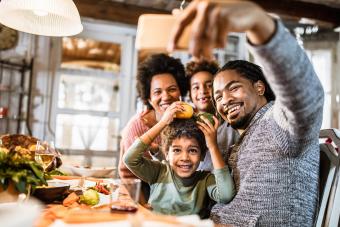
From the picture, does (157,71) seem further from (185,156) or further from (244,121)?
(244,121)

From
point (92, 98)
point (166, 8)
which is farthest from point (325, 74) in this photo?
point (92, 98)

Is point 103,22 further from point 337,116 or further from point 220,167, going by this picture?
point 220,167

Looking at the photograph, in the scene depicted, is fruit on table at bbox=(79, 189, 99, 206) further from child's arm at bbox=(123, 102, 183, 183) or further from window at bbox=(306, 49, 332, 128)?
window at bbox=(306, 49, 332, 128)

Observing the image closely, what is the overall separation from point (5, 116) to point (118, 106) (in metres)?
1.41

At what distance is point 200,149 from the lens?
1652mm

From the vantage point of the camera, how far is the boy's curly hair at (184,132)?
5.36ft

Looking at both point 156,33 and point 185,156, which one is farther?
point 185,156

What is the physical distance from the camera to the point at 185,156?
1603mm

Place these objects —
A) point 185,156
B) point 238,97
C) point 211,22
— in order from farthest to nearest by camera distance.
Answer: point 185,156, point 238,97, point 211,22

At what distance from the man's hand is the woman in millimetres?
1336

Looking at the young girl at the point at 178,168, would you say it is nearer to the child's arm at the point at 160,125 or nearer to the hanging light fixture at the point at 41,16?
the child's arm at the point at 160,125

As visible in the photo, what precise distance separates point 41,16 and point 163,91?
2.63ft

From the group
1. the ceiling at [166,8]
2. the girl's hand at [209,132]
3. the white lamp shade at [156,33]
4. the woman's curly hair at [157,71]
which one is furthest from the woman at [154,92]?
the ceiling at [166,8]

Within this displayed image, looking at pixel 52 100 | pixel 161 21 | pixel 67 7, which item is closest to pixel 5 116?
pixel 52 100
